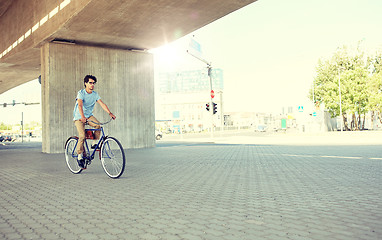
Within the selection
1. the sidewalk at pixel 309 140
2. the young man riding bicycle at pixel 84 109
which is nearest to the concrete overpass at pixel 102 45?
the young man riding bicycle at pixel 84 109

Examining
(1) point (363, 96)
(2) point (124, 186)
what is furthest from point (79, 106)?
(1) point (363, 96)

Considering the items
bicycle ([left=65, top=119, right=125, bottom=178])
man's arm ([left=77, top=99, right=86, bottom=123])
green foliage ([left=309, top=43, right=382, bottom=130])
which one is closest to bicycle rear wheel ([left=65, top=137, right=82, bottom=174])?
bicycle ([left=65, top=119, right=125, bottom=178])

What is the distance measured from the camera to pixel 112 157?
6.68 metres

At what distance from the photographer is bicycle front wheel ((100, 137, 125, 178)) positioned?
655 cm

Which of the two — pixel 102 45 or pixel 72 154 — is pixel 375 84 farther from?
pixel 72 154

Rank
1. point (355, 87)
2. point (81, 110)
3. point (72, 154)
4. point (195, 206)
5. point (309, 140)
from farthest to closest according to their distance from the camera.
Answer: point (355, 87), point (309, 140), point (72, 154), point (81, 110), point (195, 206)

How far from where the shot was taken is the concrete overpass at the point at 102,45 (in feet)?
42.0

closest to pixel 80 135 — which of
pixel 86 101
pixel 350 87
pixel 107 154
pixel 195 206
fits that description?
pixel 86 101

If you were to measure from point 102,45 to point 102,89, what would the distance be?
2.14m

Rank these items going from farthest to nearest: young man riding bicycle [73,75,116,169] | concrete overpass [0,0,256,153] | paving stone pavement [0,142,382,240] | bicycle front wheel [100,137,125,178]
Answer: concrete overpass [0,0,256,153] < young man riding bicycle [73,75,116,169] < bicycle front wheel [100,137,125,178] < paving stone pavement [0,142,382,240]

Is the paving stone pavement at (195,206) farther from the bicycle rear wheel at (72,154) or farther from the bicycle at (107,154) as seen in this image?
the bicycle rear wheel at (72,154)

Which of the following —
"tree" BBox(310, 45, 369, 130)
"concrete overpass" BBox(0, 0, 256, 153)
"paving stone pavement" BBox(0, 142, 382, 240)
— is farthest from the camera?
"tree" BBox(310, 45, 369, 130)

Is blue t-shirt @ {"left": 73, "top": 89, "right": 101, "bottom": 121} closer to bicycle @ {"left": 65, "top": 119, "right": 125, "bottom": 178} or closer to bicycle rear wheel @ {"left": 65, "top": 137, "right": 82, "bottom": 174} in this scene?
bicycle @ {"left": 65, "top": 119, "right": 125, "bottom": 178}

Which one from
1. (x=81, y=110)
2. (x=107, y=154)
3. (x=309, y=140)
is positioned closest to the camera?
(x=107, y=154)
